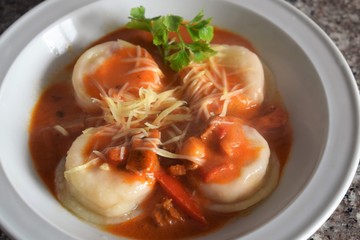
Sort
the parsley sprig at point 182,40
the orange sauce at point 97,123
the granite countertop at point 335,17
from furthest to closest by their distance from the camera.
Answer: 1. the granite countertop at point 335,17
2. the parsley sprig at point 182,40
3. the orange sauce at point 97,123

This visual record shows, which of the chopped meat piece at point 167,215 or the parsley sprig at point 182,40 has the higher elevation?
the parsley sprig at point 182,40

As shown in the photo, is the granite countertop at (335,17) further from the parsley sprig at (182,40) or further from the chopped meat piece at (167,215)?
the chopped meat piece at (167,215)

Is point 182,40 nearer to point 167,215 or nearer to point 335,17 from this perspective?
point 167,215

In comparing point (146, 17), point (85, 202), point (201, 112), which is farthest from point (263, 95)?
point (85, 202)

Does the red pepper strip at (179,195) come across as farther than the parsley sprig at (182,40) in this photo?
No

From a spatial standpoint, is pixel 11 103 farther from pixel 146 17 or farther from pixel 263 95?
pixel 263 95

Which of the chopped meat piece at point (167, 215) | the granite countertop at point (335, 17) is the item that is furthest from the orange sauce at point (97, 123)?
the granite countertop at point (335, 17)

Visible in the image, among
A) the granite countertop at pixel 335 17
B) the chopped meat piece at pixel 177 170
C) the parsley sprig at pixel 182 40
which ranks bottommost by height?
the granite countertop at pixel 335 17
